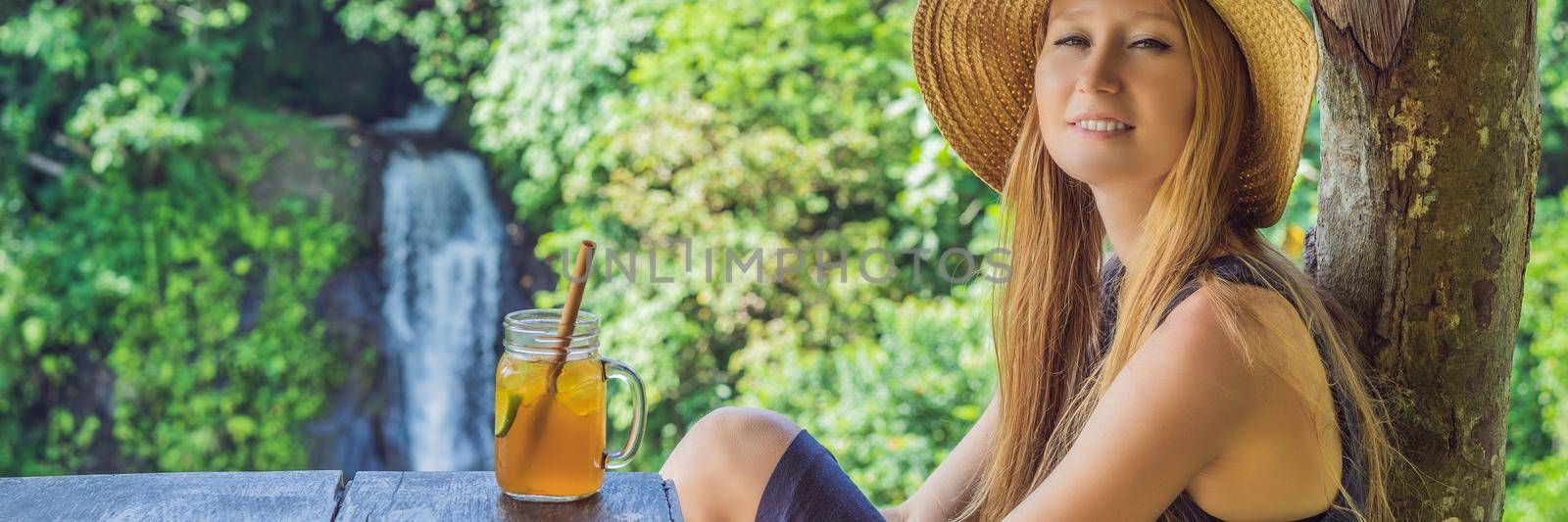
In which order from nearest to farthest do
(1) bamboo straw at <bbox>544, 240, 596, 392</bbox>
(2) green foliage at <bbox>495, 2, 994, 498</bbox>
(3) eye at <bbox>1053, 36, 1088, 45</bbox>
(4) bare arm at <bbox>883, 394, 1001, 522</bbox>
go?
(1) bamboo straw at <bbox>544, 240, 596, 392</bbox>
(3) eye at <bbox>1053, 36, 1088, 45</bbox>
(4) bare arm at <bbox>883, 394, 1001, 522</bbox>
(2) green foliage at <bbox>495, 2, 994, 498</bbox>

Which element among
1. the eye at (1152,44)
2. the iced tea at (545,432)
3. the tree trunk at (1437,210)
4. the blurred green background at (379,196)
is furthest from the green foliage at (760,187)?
the iced tea at (545,432)

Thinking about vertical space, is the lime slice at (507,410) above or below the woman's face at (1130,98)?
below

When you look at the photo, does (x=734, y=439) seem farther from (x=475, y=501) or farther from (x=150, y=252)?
(x=150, y=252)

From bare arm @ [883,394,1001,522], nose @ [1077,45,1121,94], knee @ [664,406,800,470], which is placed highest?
nose @ [1077,45,1121,94]

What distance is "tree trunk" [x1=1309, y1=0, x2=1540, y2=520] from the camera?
1256 mm

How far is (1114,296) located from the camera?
1.42 meters

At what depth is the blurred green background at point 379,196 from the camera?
4.48 m

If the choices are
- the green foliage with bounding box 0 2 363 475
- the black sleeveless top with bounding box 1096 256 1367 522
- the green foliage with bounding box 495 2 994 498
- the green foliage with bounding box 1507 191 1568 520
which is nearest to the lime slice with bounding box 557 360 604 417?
the black sleeveless top with bounding box 1096 256 1367 522

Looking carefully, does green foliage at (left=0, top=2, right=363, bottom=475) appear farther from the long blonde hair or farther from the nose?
the nose

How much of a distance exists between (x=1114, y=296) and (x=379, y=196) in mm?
4693

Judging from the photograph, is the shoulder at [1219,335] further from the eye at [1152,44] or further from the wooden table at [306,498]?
the wooden table at [306,498]

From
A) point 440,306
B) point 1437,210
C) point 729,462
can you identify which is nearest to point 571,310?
point 729,462

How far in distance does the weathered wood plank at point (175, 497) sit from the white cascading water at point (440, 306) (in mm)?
4489

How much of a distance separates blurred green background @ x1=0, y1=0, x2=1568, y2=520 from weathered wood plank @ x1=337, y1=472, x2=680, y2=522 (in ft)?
7.98
